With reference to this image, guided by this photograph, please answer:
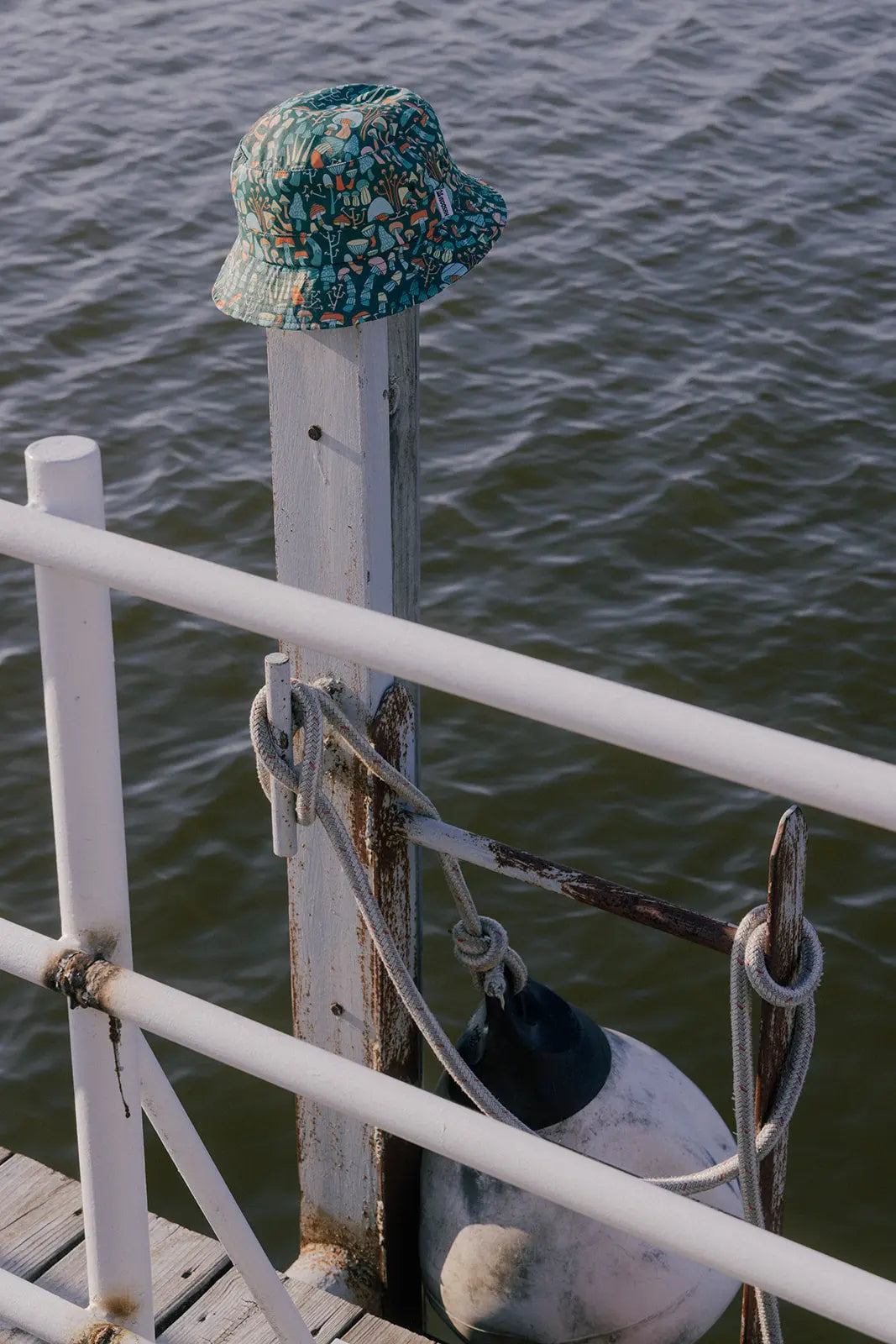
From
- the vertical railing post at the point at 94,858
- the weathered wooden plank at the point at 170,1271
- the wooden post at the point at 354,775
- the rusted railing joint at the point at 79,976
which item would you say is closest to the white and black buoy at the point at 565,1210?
the wooden post at the point at 354,775

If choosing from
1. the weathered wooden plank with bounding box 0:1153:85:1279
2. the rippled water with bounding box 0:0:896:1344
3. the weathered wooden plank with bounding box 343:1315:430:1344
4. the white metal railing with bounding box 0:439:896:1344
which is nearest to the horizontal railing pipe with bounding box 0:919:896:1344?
the white metal railing with bounding box 0:439:896:1344

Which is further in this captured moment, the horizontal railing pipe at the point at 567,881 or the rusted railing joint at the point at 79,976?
the horizontal railing pipe at the point at 567,881

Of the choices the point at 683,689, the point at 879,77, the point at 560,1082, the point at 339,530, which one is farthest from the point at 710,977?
the point at 879,77

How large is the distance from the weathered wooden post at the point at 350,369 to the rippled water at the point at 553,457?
199cm

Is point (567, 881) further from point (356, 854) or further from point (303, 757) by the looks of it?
point (303, 757)

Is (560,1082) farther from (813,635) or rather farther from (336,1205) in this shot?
(813,635)

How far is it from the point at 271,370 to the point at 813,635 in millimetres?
4152

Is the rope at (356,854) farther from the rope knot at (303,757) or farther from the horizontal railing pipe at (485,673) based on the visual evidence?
the horizontal railing pipe at (485,673)

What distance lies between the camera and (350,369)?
7.84 ft

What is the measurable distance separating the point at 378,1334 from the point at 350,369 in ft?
5.46

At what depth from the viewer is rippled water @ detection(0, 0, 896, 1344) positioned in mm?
5027

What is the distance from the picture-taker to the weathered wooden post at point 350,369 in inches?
92.7

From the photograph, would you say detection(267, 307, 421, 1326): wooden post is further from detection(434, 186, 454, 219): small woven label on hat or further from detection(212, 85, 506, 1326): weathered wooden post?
detection(434, 186, 454, 219): small woven label on hat

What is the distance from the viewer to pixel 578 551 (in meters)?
6.66
